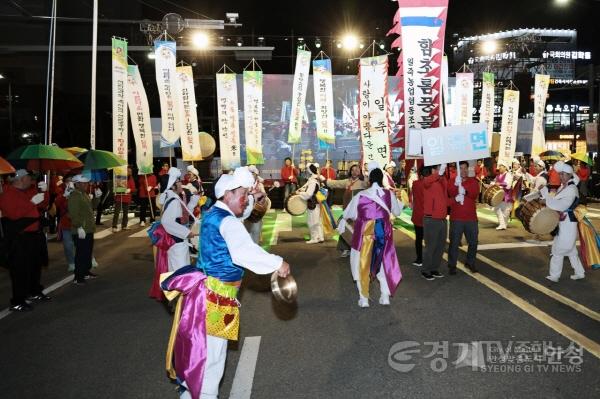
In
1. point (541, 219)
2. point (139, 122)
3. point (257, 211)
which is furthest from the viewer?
point (139, 122)

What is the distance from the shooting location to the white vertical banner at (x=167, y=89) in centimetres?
1273

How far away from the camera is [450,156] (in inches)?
255

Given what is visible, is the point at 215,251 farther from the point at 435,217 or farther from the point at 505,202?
the point at 505,202

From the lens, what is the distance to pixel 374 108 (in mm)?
11945

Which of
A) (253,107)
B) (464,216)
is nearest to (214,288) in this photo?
(464,216)

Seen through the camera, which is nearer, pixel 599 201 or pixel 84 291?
pixel 84 291

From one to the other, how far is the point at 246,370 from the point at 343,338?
46.6 inches

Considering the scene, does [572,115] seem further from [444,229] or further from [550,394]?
[550,394]

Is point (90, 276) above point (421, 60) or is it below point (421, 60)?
below

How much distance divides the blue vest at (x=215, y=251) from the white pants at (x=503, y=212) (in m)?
10.9

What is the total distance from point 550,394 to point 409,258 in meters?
5.54

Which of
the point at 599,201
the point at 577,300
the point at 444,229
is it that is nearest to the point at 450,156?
the point at 444,229

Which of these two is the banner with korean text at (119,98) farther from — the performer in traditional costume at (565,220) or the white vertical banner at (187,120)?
the performer in traditional costume at (565,220)

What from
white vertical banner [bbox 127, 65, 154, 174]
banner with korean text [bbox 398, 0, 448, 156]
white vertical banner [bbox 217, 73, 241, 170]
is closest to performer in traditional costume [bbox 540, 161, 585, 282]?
banner with korean text [bbox 398, 0, 448, 156]
